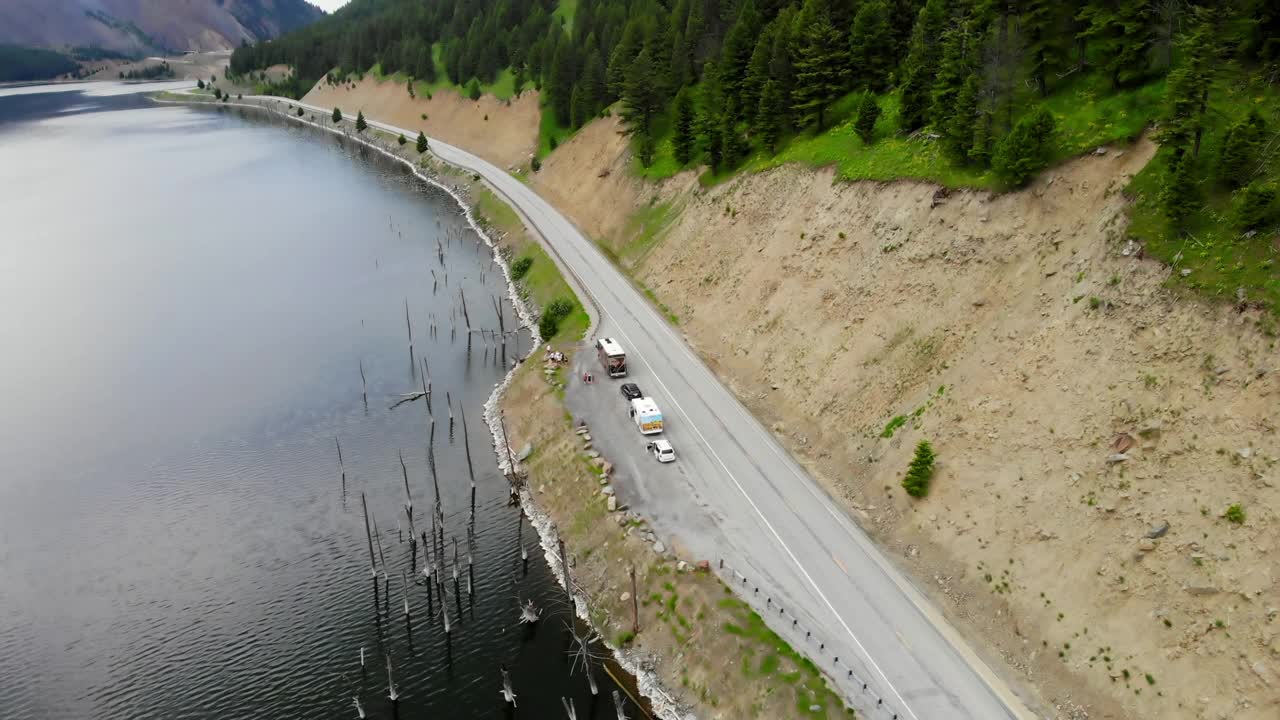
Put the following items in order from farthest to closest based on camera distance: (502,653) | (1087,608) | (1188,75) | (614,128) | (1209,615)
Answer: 1. (614,128)
2. (1188,75)
3. (502,653)
4. (1087,608)
5. (1209,615)

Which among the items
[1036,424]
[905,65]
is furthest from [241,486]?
[905,65]

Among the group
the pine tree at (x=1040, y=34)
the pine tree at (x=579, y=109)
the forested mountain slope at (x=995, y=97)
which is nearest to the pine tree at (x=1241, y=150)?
the forested mountain slope at (x=995, y=97)

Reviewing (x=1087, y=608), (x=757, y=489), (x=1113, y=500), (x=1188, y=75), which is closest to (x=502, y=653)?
(x=757, y=489)

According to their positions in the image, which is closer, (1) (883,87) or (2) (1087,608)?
(2) (1087,608)

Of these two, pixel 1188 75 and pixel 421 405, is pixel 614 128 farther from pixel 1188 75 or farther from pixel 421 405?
pixel 1188 75

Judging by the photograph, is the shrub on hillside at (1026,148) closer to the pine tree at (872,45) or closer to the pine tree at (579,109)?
the pine tree at (872,45)

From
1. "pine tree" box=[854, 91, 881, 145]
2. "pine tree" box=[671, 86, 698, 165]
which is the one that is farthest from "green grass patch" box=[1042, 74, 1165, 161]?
"pine tree" box=[671, 86, 698, 165]

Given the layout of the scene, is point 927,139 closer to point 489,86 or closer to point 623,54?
point 623,54
